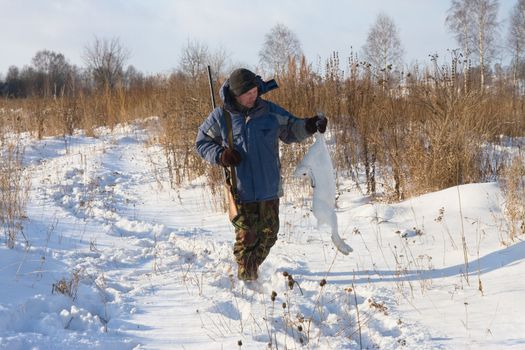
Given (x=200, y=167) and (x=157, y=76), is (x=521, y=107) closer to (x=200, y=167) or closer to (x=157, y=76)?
(x=200, y=167)

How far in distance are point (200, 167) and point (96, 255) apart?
3.67 meters

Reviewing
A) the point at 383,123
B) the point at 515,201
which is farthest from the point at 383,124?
the point at 515,201

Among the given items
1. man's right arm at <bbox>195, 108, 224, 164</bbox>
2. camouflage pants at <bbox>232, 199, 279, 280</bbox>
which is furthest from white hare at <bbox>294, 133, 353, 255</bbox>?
man's right arm at <bbox>195, 108, 224, 164</bbox>

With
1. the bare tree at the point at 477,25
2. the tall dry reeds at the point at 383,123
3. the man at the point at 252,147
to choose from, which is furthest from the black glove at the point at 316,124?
the bare tree at the point at 477,25

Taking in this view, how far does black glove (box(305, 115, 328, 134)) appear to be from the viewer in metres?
3.01

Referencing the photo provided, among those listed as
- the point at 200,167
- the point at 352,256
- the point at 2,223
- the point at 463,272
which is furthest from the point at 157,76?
the point at 463,272

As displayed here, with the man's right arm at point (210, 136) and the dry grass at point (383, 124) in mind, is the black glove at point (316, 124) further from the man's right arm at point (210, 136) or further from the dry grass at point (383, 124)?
the dry grass at point (383, 124)

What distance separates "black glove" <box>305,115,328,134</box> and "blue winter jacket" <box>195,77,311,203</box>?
5 cm

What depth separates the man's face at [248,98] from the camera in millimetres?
3006

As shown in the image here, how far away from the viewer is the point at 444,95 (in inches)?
217

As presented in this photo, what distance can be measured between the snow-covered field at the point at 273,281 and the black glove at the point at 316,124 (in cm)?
104

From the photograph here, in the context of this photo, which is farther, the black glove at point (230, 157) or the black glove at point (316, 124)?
the black glove at point (316, 124)

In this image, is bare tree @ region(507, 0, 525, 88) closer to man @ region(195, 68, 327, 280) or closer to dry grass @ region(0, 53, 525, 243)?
dry grass @ region(0, 53, 525, 243)

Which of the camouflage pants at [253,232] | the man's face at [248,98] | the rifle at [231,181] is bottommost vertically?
the camouflage pants at [253,232]
